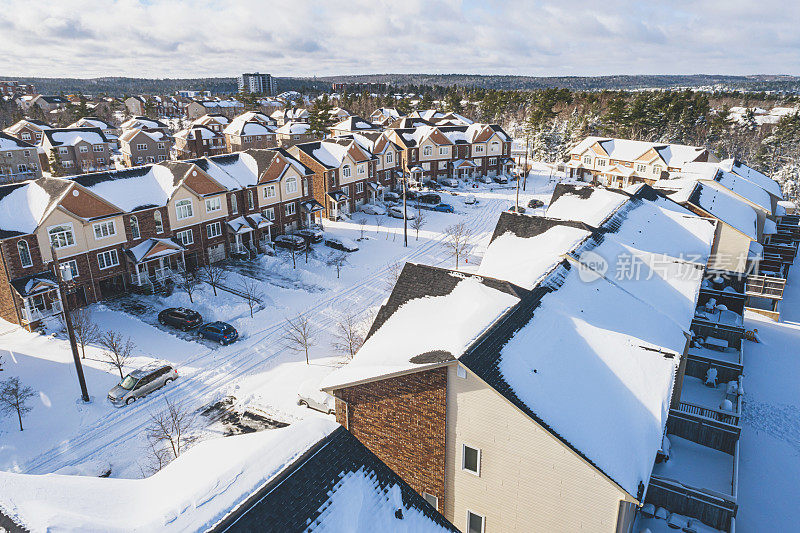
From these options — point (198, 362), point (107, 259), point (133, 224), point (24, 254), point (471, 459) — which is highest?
point (133, 224)

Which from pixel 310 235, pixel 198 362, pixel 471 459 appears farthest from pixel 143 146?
pixel 471 459

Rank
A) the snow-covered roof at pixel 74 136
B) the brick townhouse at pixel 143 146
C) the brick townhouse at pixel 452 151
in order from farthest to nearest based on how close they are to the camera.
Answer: the brick townhouse at pixel 143 146, the snow-covered roof at pixel 74 136, the brick townhouse at pixel 452 151

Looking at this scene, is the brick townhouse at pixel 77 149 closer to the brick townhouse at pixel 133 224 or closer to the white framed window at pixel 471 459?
the brick townhouse at pixel 133 224

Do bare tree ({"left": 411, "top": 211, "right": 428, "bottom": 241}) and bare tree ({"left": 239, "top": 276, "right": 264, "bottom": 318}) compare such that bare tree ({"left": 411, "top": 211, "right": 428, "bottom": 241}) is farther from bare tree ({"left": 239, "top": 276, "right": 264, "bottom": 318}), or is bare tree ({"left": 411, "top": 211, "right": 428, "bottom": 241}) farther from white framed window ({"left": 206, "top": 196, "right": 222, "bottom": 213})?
white framed window ({"left": 206, "top": 196, "right": 222, "bottom": 213})

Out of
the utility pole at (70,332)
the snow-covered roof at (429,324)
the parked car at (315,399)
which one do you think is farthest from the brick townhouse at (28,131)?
the snow-covered roof at (429,324)

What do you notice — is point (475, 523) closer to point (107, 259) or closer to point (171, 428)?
point (171, 428)

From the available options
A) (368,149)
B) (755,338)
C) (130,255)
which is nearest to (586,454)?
(755,338)
